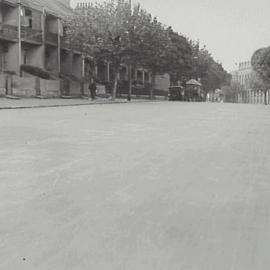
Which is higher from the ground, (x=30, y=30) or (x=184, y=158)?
(x=30, y=30)

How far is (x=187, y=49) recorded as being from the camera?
64.2m

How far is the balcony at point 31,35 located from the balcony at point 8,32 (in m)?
0.81

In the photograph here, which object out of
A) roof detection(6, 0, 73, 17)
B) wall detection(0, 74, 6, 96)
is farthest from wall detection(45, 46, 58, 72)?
wall detection(0, 74, 6, 96)

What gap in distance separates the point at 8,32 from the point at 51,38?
623cm

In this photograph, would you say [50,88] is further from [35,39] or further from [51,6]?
[51,6]

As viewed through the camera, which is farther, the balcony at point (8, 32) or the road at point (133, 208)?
the balcony at point (8, 32)

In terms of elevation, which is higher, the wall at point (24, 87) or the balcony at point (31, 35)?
the balcony at point (31, 35)

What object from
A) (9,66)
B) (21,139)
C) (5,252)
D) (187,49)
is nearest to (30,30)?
(9,66)

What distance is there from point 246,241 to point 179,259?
65cm

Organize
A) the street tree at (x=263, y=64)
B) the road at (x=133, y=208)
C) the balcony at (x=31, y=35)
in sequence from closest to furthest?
the road at (x=133, y=208)
the balcony at (x=31, y=35)
the street tree at (x=263, y=64)

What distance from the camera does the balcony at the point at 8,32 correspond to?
122 ft

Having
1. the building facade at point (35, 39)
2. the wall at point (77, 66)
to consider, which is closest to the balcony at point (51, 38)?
the building facade at point (35, 39)

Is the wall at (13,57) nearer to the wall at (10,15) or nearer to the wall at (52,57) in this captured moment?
the wall at (10,15)

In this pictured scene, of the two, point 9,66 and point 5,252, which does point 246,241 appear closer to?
point 5,252
